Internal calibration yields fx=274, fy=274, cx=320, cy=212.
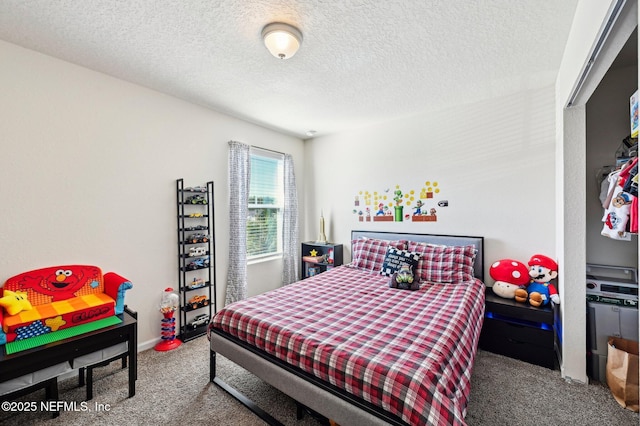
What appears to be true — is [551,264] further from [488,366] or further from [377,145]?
[377,145]

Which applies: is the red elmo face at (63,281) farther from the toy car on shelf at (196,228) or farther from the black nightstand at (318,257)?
the black nightstand at (318,257)

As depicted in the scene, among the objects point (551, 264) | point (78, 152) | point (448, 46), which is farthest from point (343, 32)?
point (551, 264)

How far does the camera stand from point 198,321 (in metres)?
3.03

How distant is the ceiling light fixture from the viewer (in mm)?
1771

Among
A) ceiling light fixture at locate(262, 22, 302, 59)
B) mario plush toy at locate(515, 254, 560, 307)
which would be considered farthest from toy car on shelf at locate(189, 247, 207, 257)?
mario plush toy at locate(515, 254, 560, 307)

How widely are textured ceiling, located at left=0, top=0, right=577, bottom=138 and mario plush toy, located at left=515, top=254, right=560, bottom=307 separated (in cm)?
172

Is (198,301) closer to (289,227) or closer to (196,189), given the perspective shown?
(196,189)

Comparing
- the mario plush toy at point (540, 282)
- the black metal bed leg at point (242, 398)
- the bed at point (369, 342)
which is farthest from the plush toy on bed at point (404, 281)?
the black metal bed leg at point (242, 398)

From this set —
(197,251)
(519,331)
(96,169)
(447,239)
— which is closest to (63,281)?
(96,169)

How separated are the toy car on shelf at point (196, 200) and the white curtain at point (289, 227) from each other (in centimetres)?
135

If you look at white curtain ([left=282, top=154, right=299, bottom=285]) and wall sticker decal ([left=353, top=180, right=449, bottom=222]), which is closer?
wall sticker decal ([left=353, top=180, right=449, bottom=222])

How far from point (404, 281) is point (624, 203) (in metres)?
1.62

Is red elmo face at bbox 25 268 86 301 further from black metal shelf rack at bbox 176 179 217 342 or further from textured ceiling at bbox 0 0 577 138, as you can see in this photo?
textured ceiling at bbox 0 0 577 138

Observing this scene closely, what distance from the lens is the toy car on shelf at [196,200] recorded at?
9.65ft
